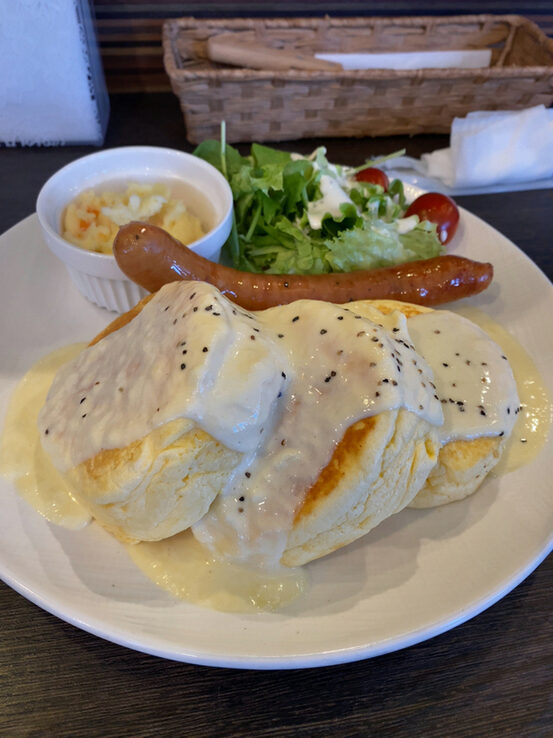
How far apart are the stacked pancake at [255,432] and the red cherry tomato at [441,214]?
136 centimetres

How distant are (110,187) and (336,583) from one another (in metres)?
2.15

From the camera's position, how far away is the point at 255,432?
1506mm

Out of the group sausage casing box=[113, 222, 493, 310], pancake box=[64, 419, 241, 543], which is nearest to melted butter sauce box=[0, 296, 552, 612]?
pancake box=[64, 419, 241, 543]

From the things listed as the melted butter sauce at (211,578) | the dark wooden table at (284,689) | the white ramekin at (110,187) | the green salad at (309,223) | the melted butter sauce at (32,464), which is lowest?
the dark wooden table at (284,689)

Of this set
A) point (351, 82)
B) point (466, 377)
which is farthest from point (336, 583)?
point (351, 82)

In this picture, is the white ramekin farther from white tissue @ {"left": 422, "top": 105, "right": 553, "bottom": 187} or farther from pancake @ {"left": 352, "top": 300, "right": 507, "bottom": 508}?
white tissue @ {"left": 422, "top": 105, "right": 553, "bottom": 187}

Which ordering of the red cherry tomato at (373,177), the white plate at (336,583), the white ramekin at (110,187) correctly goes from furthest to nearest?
1. the red cherry tomato at (373,177)
2. the white ramekin at (110,187)
3. the white plate at (336,583)

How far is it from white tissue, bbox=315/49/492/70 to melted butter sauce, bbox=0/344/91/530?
332 centimetres

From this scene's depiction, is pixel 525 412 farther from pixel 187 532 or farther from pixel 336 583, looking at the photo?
pixel 187 532

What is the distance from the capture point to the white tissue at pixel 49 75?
3.01m

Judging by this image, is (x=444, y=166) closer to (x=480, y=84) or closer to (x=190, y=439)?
(x=480, y=84)

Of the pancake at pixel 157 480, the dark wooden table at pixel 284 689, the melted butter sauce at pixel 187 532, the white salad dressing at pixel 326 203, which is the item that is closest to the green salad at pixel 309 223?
the white salad dressing at pixel 326 203

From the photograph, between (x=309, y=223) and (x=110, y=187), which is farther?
(x=309, y=223)

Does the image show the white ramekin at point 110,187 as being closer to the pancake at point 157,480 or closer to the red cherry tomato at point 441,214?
the pancake at point 157,480
